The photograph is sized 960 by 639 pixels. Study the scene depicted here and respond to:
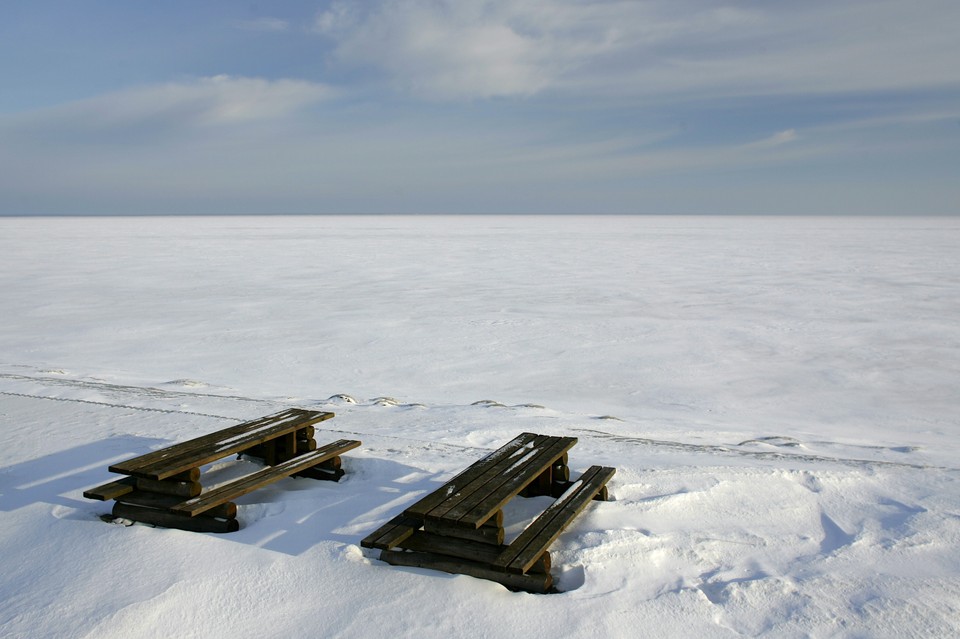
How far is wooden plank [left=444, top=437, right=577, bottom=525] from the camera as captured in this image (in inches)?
132

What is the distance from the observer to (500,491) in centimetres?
364

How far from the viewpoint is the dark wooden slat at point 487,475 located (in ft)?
11.4

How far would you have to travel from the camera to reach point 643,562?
3574 millimetres

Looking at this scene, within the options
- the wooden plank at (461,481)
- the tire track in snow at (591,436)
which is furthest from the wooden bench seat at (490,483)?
the tire track in snow at (591,436)

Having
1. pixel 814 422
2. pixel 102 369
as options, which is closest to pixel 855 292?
pixel 814 422

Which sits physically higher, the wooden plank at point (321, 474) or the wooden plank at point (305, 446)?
the wooden plank at point (305, 446)

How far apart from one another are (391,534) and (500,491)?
548 millimetres

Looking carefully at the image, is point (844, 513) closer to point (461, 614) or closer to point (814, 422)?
point (461, 614)

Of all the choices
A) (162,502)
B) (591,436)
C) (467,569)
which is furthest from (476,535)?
(591,436)

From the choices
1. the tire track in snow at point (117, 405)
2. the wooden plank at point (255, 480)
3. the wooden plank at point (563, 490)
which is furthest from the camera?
the tire track in snow at point (117, 405)

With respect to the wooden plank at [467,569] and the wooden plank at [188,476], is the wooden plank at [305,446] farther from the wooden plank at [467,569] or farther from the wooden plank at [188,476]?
the wooden plank at [467,569]

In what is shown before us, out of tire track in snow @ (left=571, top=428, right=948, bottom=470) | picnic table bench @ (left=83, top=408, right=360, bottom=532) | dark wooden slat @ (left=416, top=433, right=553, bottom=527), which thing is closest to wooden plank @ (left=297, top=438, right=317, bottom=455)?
picnic table bench @ (left=83, top=408, right=360, bottom=532)

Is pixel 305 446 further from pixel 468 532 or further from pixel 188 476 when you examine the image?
pixel 468 532

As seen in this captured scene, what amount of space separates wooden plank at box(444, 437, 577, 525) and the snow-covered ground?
29 cm
